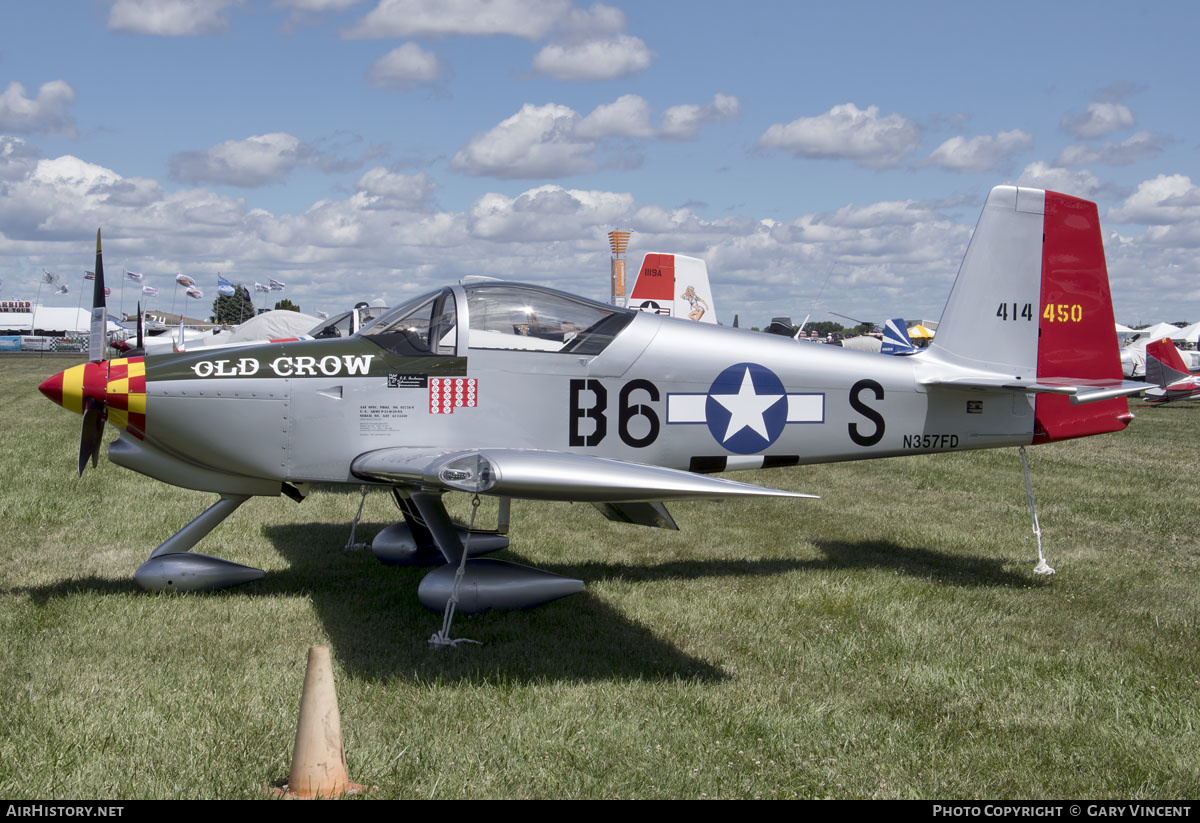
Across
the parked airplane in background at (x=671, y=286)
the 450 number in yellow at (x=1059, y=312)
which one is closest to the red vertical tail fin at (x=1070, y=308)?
the 450 number in yellow at (x=1059, y=312)

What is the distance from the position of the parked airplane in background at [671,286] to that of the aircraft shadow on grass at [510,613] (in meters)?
11.0

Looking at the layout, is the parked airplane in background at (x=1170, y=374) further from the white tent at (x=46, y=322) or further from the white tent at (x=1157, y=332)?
the white tent at (x=46, y=322)

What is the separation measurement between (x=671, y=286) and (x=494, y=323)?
13.3 metres

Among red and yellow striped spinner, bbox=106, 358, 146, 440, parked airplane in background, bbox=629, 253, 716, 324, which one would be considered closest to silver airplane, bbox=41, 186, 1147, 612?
red and yellow striped spinner, bbox=106, 358, 146, 440

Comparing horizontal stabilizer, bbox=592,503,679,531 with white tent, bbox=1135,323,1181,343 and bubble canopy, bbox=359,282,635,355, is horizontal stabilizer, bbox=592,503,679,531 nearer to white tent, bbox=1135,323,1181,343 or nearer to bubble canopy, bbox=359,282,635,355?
bubble canopy, bbox=359,282,635,355

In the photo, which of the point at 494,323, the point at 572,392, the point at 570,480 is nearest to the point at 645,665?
the point at 570,480

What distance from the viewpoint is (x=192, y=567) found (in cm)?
674

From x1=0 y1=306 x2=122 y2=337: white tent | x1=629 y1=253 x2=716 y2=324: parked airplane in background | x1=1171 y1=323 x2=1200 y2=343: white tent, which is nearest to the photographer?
x1=629 y1=253 x2=716 y2=324: parked airplane in background

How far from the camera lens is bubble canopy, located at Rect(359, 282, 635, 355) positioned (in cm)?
637

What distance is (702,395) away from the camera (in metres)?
6.70

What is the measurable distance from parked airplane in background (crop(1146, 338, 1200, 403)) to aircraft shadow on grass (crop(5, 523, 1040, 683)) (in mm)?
21499
